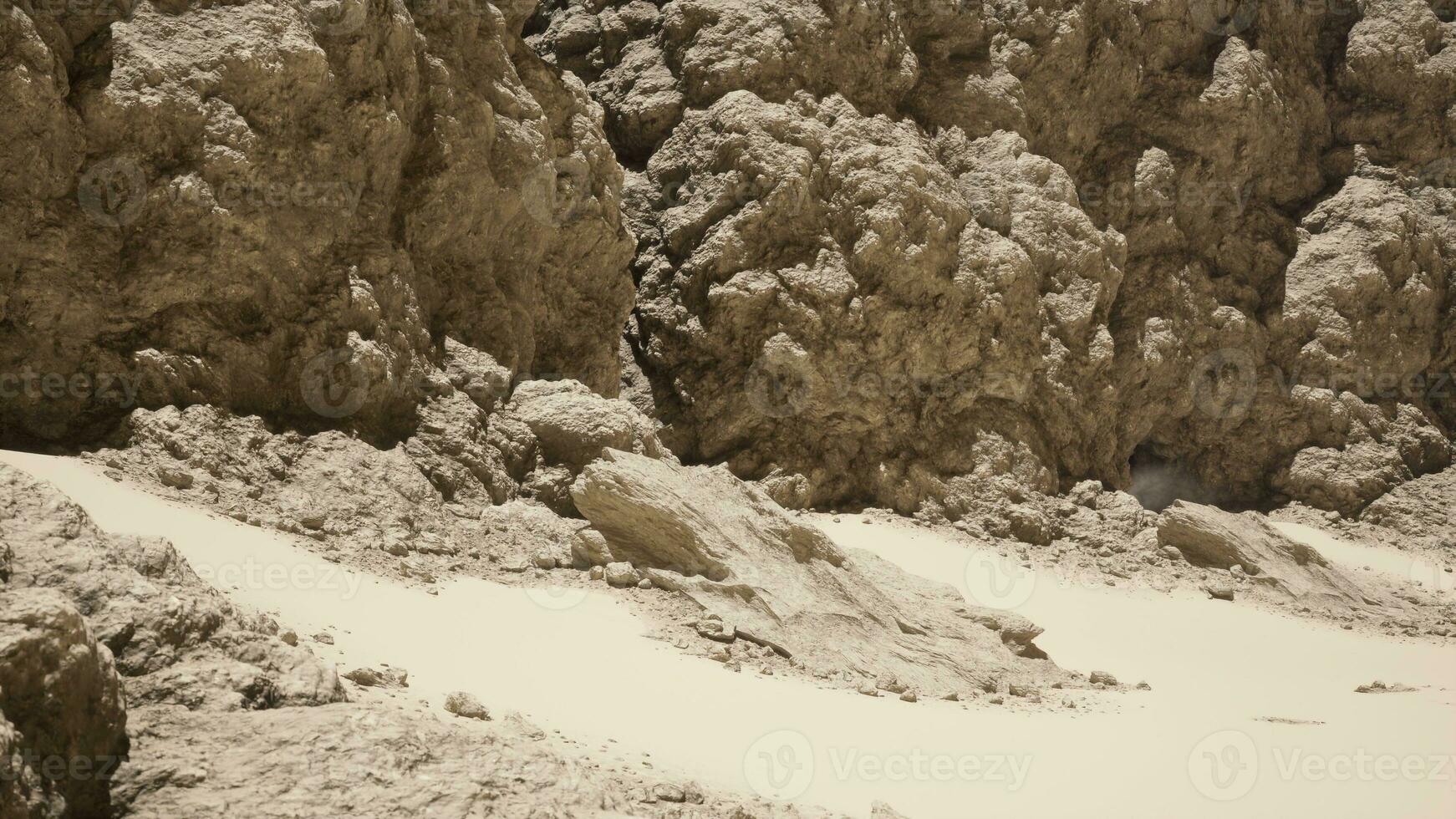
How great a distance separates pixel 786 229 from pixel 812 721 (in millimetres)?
6576

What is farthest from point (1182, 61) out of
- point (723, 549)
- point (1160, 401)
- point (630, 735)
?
point (630, 735)

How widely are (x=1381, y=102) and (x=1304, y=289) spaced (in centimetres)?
272

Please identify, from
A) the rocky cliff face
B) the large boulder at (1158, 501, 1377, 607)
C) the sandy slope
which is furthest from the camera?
the large boulder at (1158, 501, 1377, 607)

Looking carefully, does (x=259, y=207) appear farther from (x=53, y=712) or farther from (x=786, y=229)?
(x=786, y=229)

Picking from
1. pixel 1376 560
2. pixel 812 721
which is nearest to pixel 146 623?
pixel 812 721

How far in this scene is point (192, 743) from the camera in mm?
2596

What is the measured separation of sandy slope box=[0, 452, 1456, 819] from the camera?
3.88 meters

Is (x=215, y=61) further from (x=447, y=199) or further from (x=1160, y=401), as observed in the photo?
(x=1160, y=401)

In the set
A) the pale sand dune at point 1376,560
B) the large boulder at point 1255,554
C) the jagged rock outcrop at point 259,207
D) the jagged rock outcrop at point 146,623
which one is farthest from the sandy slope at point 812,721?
the pale sand dune at point 1376,560

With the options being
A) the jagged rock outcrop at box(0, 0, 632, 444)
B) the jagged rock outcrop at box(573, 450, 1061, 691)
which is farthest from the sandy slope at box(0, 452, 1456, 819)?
the jagged rock outcrop at box(0, 0, 632, 444)

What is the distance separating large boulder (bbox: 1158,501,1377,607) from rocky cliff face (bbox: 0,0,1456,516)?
1.37m

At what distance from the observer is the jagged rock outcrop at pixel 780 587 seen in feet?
18.7

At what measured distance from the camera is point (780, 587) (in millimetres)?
5988

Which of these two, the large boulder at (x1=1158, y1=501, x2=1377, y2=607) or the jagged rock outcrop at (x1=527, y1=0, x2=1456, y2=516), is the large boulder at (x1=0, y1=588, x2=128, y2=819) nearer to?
the jagged rock outcrop at (x1=527, y1=0, x2=1456, y2=516)
